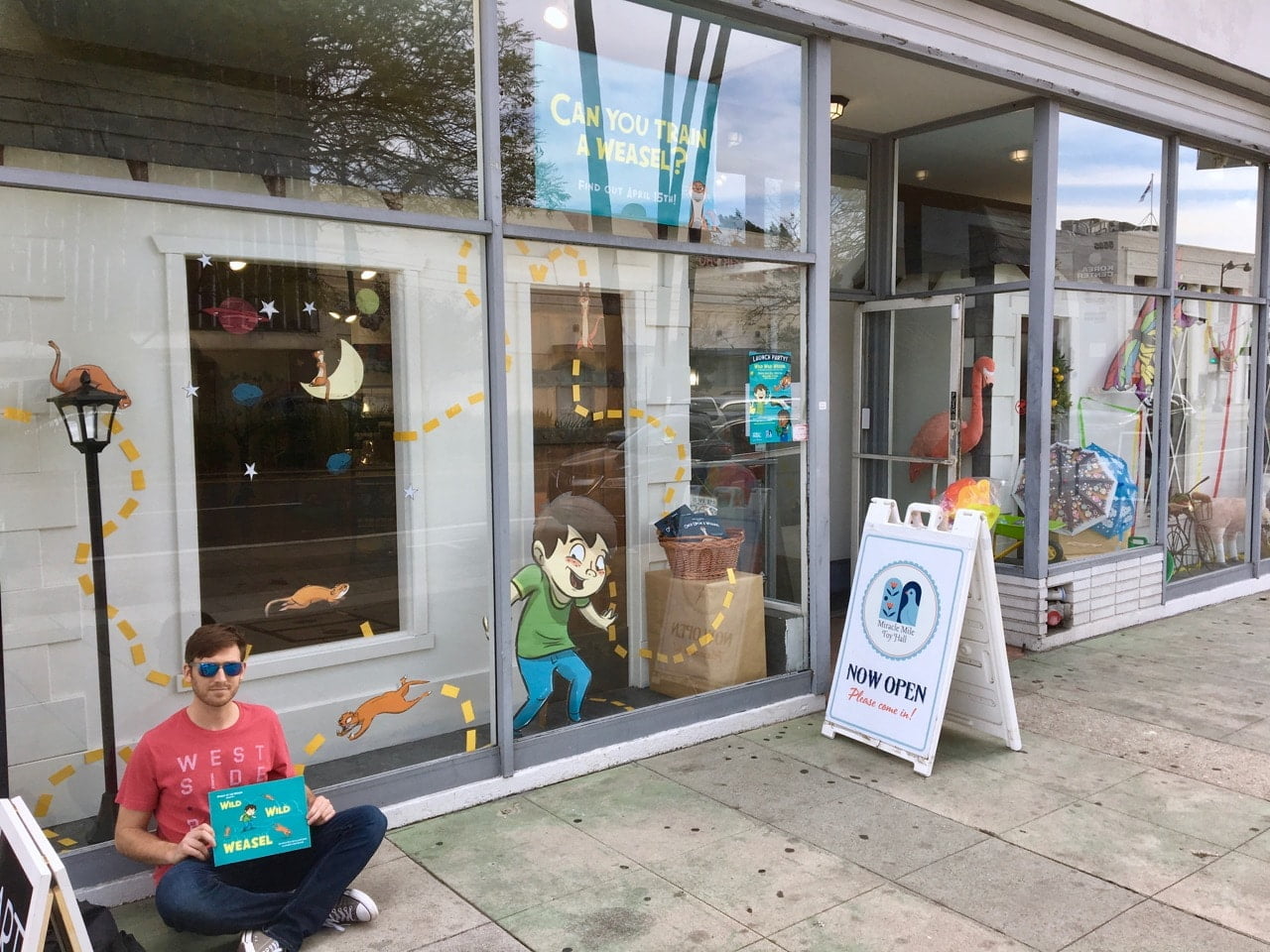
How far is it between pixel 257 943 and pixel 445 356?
96.6 inches

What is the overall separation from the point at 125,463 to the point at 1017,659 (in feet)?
17.9

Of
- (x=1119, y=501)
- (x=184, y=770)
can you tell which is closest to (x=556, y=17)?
(x=184, y=770)

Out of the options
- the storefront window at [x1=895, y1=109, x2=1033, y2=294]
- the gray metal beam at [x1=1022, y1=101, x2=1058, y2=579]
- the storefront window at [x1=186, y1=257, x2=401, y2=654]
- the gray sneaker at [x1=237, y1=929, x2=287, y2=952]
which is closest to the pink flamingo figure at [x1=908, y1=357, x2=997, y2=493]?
the gray metal beam at [x1=1022, y1=101, x2=1058, y2=579]

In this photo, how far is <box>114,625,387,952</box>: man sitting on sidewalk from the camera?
9.96 feet

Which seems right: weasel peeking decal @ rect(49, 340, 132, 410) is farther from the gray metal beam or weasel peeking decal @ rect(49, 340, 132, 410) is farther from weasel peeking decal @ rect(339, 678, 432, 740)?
the gray metal beam

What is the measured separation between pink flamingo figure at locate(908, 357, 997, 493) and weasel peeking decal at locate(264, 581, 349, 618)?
14.7 ft

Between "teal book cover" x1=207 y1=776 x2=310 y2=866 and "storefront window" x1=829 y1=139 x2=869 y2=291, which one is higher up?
"storefront window" x1=829 y1=139 x2=869 y2=291

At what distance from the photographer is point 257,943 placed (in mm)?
3062

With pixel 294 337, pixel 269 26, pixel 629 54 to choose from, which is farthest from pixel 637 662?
pixel 269 26

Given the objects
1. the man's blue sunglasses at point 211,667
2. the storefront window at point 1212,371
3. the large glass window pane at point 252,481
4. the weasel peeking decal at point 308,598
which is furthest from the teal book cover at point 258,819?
the storefront window at point 1212,371

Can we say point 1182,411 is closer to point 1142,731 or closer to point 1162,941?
point 1142,731

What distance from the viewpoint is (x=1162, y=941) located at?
3236 millimetres

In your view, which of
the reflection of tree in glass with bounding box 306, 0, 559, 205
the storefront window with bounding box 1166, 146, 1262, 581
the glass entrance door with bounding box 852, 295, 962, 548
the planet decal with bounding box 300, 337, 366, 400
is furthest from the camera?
the storefront window with bounding box 1166, 146, 1262, 581

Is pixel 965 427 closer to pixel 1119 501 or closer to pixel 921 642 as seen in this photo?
pixel 1119 501
